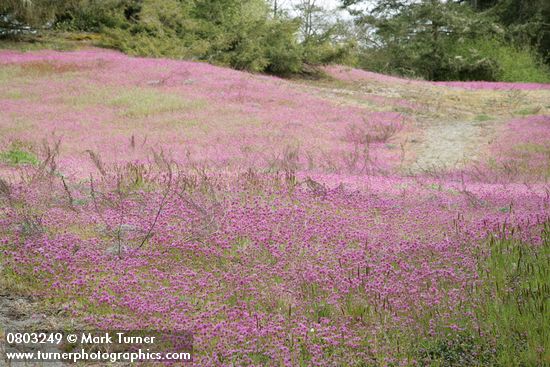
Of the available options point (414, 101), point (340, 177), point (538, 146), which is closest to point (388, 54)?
point (414, 101)

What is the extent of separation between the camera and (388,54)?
44.1m

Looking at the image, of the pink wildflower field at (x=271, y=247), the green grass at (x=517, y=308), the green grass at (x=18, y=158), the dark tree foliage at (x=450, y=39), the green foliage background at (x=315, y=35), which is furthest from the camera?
the dark tree foliage at (x=450, y=39)

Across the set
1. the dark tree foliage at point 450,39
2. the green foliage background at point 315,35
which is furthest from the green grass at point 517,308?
the dark tree foliage at point 450,39

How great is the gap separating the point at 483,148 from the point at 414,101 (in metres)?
8.78

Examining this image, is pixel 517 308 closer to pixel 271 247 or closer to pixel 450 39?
pixel 271 247

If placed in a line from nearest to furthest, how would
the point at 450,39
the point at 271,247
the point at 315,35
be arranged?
the point at 271,247 < the point at 315,35 < the point at 450,39

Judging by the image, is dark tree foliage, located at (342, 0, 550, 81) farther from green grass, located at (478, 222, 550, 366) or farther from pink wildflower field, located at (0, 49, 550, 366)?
green grass, located at (478, 222, 550, 366)

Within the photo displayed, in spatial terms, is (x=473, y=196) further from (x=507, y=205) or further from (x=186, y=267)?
(x=186, y=267)

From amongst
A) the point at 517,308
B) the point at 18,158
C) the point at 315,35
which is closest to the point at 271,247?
the point at 517,308

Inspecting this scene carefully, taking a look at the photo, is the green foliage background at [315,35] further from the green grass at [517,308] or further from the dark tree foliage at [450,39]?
the green grass at [517,308]

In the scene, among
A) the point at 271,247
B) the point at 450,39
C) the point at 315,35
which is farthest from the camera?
the point at 450,39

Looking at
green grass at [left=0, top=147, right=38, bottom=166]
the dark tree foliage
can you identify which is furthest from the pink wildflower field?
the dark tree foliage

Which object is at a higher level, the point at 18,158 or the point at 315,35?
the point at 315,35

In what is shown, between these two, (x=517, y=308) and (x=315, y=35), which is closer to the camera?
(x=517, y=308)
